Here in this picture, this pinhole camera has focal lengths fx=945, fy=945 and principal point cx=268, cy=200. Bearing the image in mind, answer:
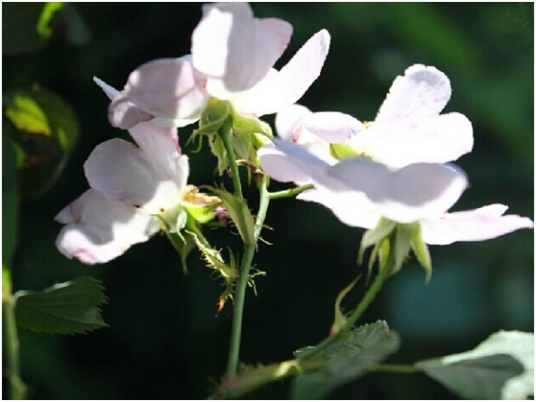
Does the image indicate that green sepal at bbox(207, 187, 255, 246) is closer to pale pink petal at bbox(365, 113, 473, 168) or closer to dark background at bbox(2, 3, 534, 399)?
pale pink petal at bbox(365, 113, 473, 168)

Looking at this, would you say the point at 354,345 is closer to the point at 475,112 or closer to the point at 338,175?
the point at 338,175

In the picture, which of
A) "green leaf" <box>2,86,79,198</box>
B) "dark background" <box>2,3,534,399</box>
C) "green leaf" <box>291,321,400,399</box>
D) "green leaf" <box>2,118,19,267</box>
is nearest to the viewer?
"green leaf" <box>291,321,400,399</box>

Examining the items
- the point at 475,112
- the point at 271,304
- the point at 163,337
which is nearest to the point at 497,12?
the point at 475,112

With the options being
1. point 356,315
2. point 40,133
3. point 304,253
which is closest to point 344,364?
point 356,315

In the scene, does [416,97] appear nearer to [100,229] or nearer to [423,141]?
[423,141]

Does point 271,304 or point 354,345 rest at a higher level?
point 354,345

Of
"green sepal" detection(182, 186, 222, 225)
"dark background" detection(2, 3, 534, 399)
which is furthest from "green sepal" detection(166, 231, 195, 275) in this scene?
"dark background" detection(2, 3, 534, 399)
